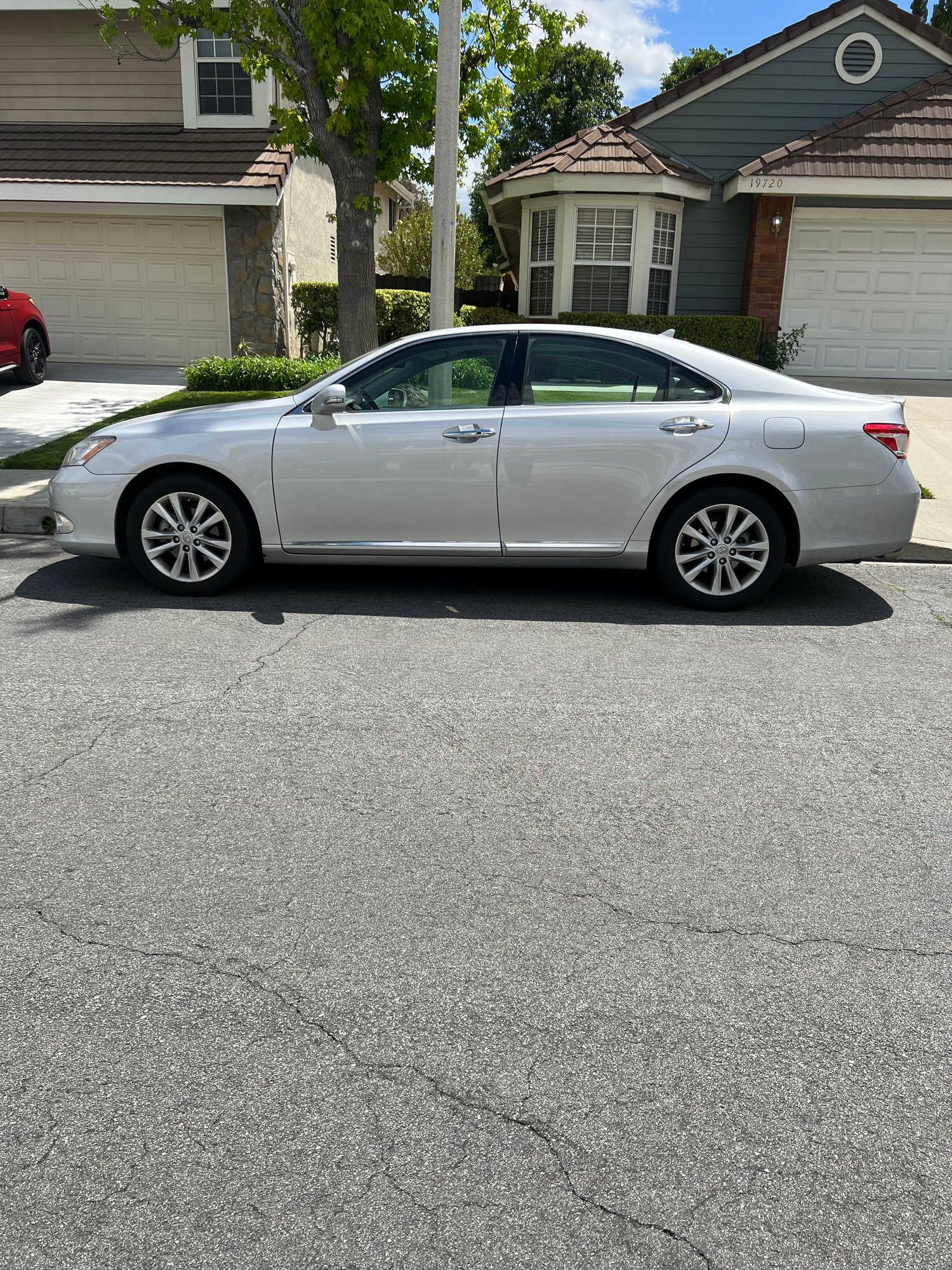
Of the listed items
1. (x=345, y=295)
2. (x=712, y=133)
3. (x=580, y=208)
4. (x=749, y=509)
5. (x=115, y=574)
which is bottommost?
(x=115, y=574)

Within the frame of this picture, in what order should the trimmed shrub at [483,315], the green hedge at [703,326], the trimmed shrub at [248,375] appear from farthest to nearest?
1. the trimmed shrub at [483,315]
2. the green hedge at [703,326]
3. the trimmed shrub at [248,375]

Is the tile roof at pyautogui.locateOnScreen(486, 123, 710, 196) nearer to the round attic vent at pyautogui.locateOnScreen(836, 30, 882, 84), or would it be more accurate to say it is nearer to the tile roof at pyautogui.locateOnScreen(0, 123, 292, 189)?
the round attic vent at pyautogui.locateOnScreen(836, 30, 882, 84)

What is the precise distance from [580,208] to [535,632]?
12640 mm

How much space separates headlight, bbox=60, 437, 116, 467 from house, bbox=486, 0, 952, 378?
11710 mm

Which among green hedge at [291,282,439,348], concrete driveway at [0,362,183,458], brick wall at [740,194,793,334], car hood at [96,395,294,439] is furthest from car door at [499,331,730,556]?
green hedge at [291,282,439,348]

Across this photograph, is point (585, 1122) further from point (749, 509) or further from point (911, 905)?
point (749, 509)

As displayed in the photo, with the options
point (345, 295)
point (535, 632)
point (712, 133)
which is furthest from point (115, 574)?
point (712, 133)

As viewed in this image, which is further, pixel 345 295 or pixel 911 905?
pixel 345 295

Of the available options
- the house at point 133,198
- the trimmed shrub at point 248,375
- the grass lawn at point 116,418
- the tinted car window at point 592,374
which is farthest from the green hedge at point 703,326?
the tinted car window at point 592,374

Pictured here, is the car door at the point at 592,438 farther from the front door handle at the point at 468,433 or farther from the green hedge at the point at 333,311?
the green hedge at the point at 333,311

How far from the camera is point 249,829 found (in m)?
3.65

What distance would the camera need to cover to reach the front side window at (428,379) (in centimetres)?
620

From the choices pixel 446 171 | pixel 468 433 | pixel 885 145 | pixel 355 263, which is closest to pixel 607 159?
pixel 885 145

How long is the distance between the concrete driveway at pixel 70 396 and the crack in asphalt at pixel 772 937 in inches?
355
